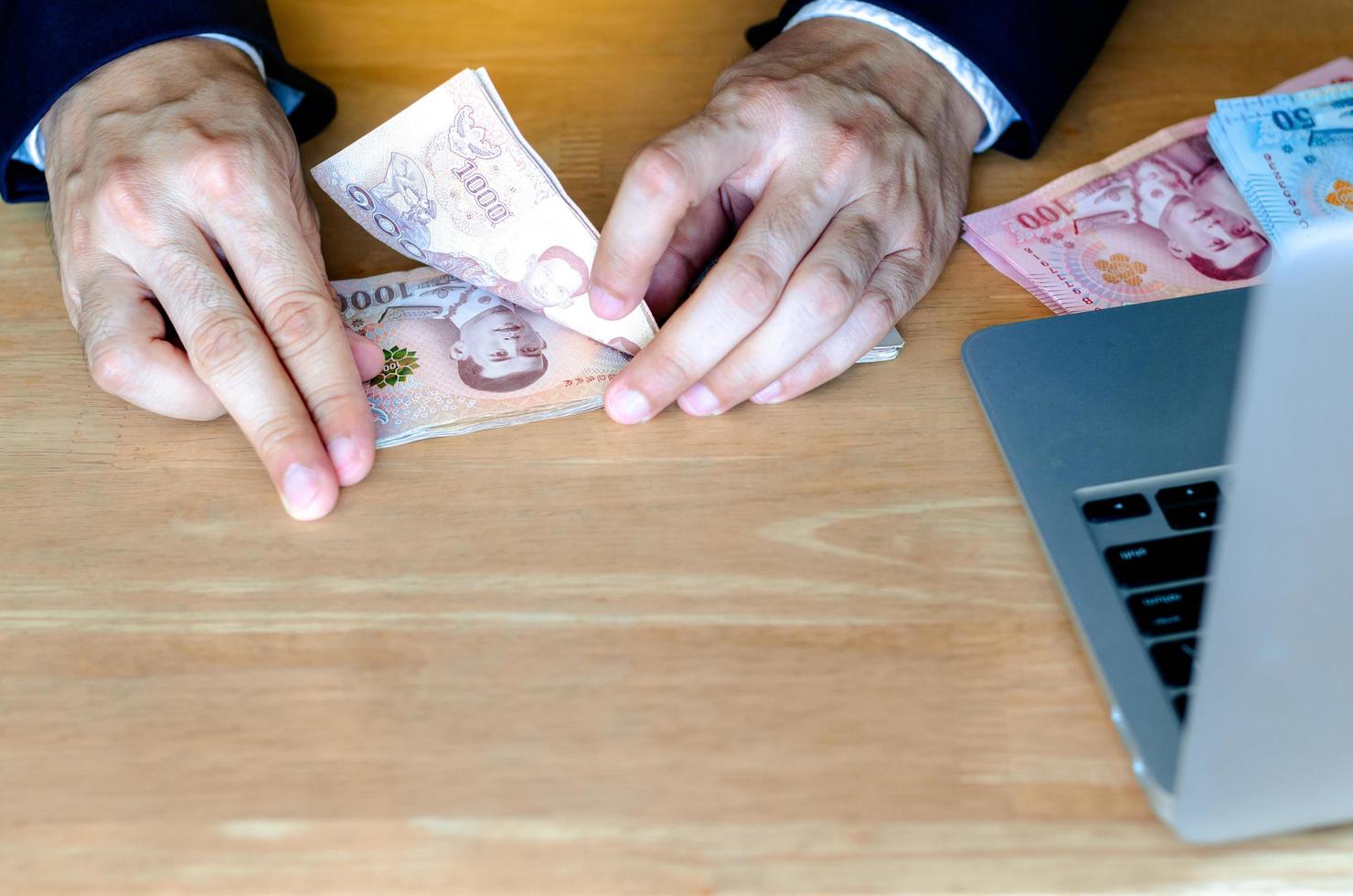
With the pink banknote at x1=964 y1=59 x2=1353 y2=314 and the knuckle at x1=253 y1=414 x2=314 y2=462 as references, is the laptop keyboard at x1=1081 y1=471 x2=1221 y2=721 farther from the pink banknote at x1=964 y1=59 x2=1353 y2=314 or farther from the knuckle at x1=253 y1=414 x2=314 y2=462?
the knuckle at x1=253 y1=414 x2=314 y2=462

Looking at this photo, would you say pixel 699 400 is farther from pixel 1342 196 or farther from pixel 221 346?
pixel 1342 196

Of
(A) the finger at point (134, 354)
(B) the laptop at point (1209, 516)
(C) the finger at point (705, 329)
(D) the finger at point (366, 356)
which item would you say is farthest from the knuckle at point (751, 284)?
(A) the finger at point (134, 354)

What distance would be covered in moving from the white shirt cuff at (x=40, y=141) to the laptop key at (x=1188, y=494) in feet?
2.44

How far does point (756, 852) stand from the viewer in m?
0.51

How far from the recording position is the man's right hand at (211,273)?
71cm

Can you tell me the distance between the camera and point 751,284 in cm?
73

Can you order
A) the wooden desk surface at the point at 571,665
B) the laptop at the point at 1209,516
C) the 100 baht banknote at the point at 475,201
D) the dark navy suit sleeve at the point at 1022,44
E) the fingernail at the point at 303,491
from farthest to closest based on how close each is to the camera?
the dark navy suit sleeve at the point at 1022,44, the 100 baht banknote at the point at 475,201, the fingernail at the point at 303,491, the wooden desk surface at the point at 571,665, the laptop at the point at 1209,516

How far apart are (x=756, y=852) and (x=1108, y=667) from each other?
0.65 feet

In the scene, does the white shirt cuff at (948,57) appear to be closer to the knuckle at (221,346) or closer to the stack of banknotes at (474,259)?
the stack of banknotes at (474,259)

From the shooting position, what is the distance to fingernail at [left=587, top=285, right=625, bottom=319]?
0.74 m

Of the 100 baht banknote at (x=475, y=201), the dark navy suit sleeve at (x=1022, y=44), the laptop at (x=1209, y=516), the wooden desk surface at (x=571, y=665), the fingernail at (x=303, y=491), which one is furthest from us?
the dark navy suit sleeve at (x=1022, y=44)

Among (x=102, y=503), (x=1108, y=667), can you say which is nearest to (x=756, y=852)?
(x=1108, y=667)

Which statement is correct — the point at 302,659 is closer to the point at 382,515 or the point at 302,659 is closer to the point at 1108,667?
the point at 382,515

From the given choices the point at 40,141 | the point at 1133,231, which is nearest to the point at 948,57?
the point at 1133,231
